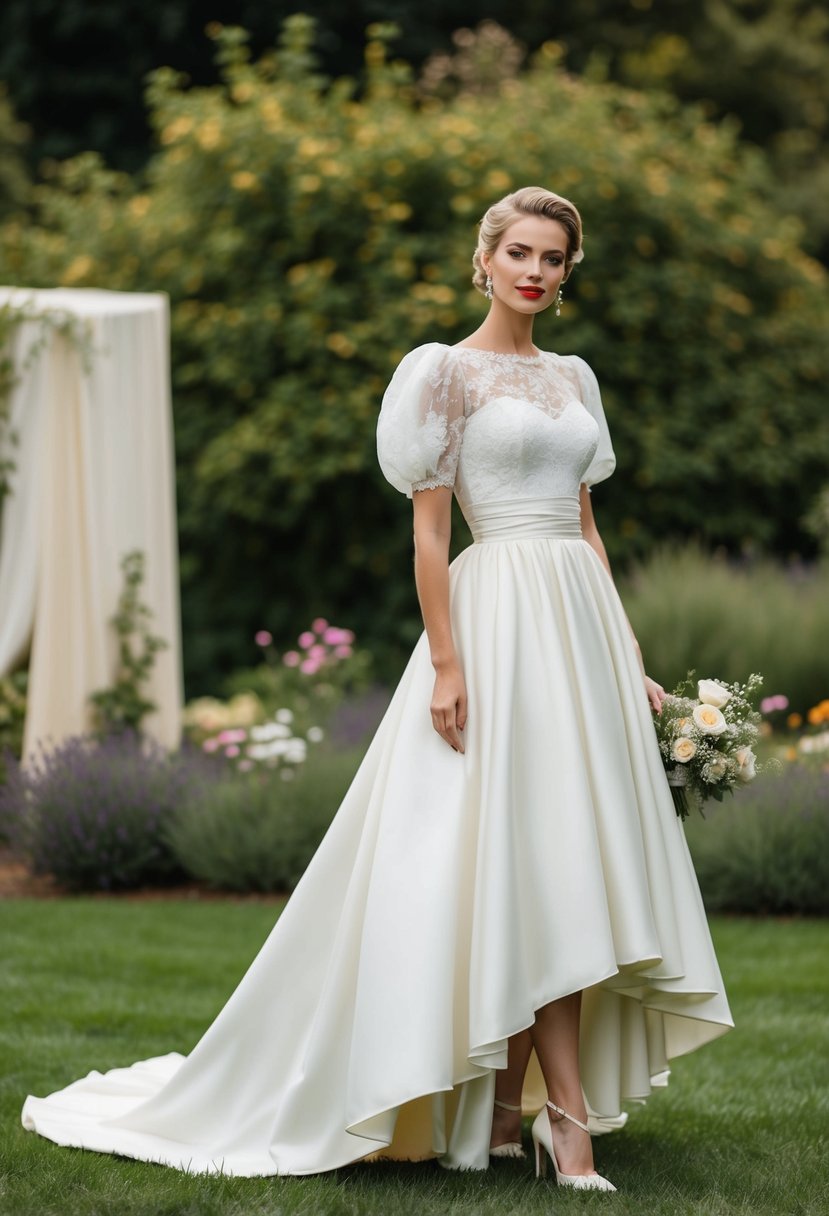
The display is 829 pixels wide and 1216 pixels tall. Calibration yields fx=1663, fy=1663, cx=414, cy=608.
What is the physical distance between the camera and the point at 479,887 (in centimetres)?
328

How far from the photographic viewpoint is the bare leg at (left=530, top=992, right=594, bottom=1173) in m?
3.38

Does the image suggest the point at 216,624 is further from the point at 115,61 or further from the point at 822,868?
the point at 115,61

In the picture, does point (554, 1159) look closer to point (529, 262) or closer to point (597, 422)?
point (597, 422)

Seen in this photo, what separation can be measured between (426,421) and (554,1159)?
154cm

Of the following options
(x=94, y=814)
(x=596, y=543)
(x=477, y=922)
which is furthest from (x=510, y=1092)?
(x=94, y=814)

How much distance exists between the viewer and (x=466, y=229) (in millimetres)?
11375

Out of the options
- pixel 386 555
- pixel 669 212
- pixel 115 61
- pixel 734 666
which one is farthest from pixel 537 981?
pixel 115 61

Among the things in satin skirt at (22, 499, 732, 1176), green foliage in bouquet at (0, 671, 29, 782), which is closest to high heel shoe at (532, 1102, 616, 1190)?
satin skirt at (22, 499, 732, 1176)

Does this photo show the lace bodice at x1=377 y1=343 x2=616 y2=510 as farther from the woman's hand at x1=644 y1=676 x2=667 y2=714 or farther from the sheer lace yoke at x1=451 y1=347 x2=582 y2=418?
the woman's hand at x1=644 y1=676 x2=667 y2=714

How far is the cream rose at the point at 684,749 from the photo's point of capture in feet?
11.6

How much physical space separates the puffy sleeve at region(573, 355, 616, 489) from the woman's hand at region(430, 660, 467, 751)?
625 millimetres

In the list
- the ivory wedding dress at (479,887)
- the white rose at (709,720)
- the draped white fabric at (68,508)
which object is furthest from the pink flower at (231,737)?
the white rose at (709,720)

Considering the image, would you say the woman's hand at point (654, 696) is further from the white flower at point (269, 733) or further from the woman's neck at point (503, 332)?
the white flower at point (269, 733)

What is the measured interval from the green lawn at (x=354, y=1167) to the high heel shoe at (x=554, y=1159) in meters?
0.05
